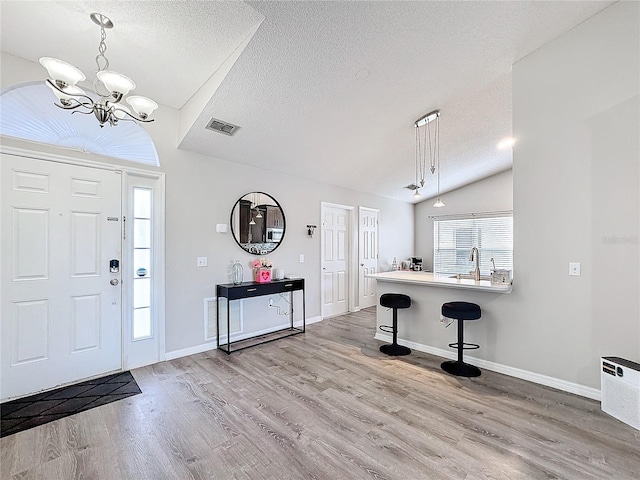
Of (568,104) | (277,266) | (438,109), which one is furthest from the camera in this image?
(277,266)

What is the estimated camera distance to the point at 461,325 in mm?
2973

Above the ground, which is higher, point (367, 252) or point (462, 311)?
point (367, 252)

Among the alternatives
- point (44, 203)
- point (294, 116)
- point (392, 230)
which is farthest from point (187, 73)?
point (392, 230)

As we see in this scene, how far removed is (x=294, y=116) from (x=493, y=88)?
228 centimetres

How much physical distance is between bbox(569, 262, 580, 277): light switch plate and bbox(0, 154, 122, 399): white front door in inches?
175

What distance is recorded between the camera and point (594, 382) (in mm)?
2467

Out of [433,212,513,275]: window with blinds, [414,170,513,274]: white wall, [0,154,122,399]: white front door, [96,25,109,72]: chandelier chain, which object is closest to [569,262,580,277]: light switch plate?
[433,212,513,275]: window with blinds

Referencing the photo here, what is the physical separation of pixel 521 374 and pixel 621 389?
0.78 metres

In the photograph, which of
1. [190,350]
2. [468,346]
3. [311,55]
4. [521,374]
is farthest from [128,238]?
[521,374]

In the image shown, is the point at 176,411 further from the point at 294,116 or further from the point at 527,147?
the point at 527,147

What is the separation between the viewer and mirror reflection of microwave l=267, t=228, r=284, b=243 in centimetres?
433

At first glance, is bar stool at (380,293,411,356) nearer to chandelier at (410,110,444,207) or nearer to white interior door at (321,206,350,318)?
chandelier at (410,110,444,207)

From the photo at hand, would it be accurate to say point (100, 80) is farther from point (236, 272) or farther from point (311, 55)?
point (236, 272)

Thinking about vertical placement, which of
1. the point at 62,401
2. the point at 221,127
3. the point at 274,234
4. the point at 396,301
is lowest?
the point at 62,401
